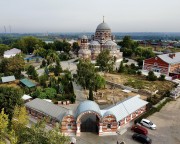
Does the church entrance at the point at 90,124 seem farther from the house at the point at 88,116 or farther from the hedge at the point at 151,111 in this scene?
the hedge at the point at 151,111

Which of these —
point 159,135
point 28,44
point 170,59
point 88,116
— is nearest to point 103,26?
point 170,59

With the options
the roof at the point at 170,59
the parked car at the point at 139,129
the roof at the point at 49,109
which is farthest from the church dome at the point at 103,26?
the parked car at the point at 139,129

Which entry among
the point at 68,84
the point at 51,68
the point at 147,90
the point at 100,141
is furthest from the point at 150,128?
the point at 51,68

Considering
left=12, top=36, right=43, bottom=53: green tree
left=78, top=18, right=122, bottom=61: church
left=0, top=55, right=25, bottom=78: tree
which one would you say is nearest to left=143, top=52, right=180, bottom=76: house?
left=78, top=18, right=122, bottom=61: church

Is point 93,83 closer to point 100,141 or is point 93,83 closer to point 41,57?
point 100,141

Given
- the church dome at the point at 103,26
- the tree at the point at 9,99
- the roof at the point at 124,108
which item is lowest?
the roof at the point at 124,108

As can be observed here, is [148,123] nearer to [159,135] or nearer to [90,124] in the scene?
[159,135]

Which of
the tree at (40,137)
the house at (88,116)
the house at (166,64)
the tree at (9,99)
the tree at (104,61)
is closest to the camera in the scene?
the tree at (40,137)
